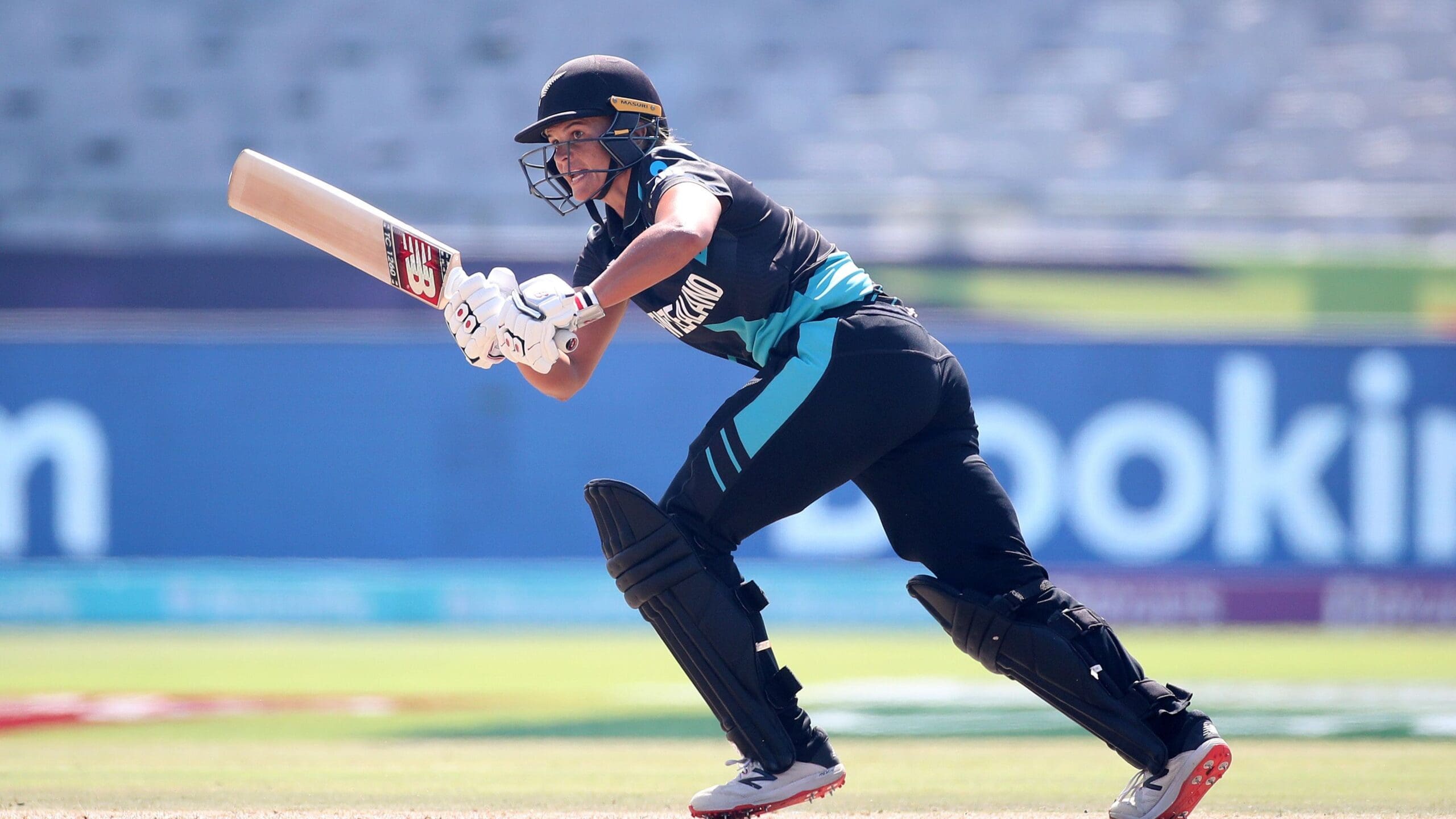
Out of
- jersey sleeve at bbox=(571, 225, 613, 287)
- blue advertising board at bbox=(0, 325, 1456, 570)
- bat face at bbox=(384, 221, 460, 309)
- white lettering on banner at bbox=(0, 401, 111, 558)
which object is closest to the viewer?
bat face at bbox=(384, 221, 460, 309)

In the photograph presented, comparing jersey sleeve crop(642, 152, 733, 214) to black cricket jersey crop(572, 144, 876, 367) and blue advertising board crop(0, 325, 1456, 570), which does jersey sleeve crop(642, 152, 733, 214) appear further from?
blue advertising board crop(0, 325, 1456, 570)

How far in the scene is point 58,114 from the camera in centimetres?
1005

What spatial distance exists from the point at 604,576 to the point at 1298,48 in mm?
6641

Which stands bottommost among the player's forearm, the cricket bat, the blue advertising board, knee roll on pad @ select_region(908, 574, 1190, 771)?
knee roll on pad @ select_region(908, 574, 1190, 771)

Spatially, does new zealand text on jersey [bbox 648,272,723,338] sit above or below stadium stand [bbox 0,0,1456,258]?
below

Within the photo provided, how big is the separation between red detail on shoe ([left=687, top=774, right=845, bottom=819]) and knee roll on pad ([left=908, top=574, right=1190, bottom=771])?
392 mm

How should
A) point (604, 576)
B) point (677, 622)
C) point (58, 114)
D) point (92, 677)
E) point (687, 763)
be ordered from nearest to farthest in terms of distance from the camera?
point (677, 622) → point (687, 763) → point (92, 677) → point (604, 576) → point (58, 114)

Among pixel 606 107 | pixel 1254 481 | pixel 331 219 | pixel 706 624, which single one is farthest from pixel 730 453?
pixel 1254 481

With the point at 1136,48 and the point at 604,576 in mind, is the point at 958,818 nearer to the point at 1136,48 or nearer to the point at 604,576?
the point at 604,576

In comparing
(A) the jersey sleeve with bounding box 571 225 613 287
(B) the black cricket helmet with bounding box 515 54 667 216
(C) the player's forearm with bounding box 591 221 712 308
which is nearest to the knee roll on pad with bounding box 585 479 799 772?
(C) the player's forearm with bounding box 591 221 712 308

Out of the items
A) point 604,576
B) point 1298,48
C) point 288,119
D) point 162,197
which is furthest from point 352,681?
point 1298,48

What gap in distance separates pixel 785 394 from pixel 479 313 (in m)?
0.58

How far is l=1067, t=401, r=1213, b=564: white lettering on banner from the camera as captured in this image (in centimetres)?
767

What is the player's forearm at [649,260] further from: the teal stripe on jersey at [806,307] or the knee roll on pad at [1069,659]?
the knee roll on pad at [1069,659]
